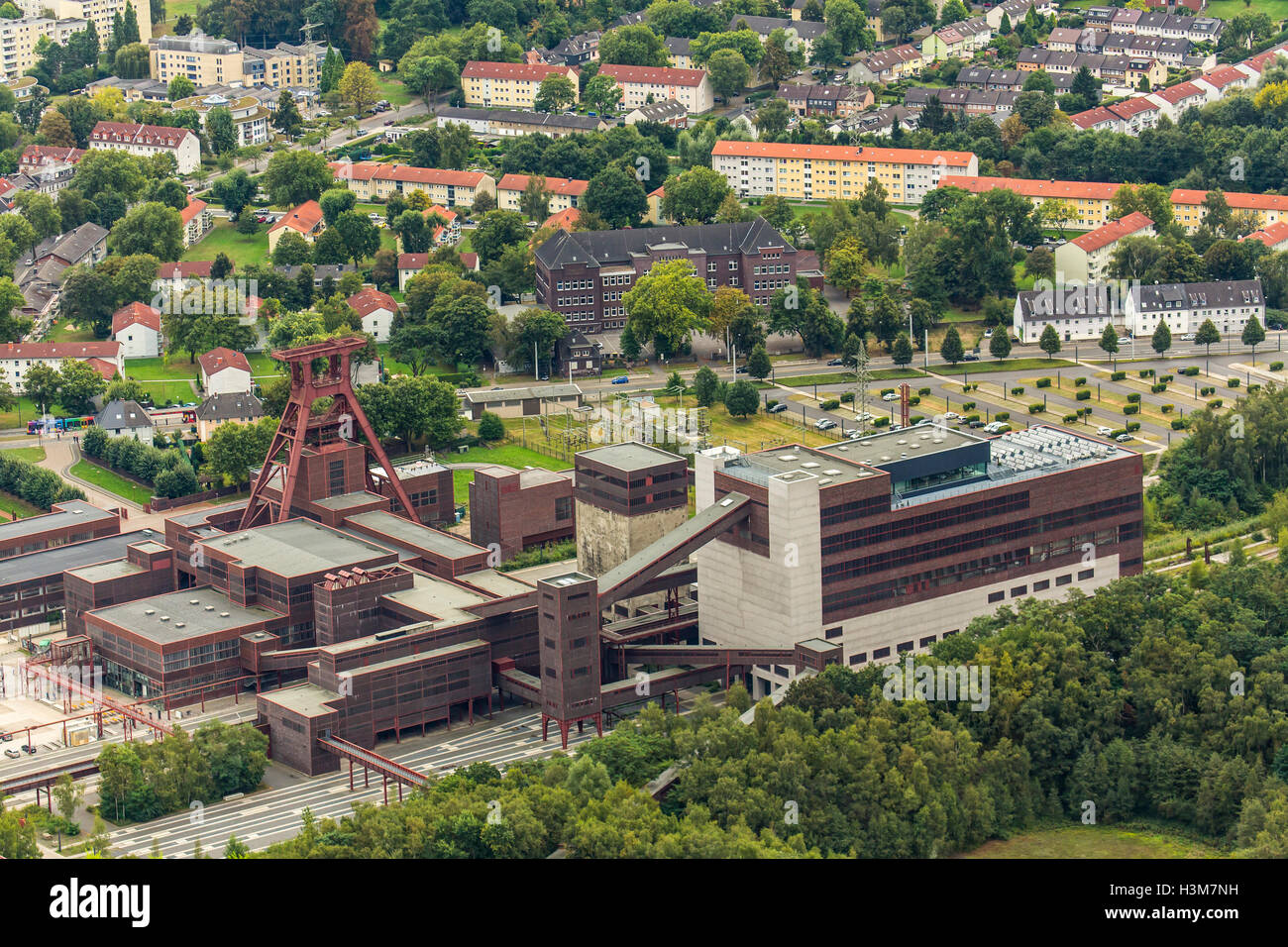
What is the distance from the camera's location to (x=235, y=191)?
624ft

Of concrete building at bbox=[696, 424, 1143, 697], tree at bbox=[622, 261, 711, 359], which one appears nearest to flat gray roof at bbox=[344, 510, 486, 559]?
concrete building at bbox=[696, 424, 1143, 697]

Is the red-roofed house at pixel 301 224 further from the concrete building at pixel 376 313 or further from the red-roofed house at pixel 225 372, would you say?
the red-roofed house at pixel 225 372

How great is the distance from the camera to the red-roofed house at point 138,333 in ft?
527

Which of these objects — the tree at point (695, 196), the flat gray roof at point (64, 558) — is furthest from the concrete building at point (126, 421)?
the tree at point (695, 196)

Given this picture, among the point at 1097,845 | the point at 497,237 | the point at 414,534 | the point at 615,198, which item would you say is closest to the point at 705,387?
the point at 497,237

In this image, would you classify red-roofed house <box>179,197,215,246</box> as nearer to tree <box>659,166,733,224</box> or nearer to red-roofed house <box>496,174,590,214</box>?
red-roofed house <box>496,174,590,214</box>

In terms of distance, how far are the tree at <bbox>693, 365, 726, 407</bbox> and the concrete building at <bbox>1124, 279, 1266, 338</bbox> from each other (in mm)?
33635

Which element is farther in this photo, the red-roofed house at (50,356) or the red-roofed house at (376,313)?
the red-roofed house at (376,313)

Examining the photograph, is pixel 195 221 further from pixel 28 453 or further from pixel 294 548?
pixel 294 548

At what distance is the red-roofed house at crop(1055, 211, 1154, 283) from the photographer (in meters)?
174

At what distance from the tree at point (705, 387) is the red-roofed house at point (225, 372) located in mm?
29458

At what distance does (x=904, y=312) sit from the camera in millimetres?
165625

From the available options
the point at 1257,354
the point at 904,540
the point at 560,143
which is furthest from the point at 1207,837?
the point at 560,143

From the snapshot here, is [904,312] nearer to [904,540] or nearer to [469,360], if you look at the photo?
[469,360]
